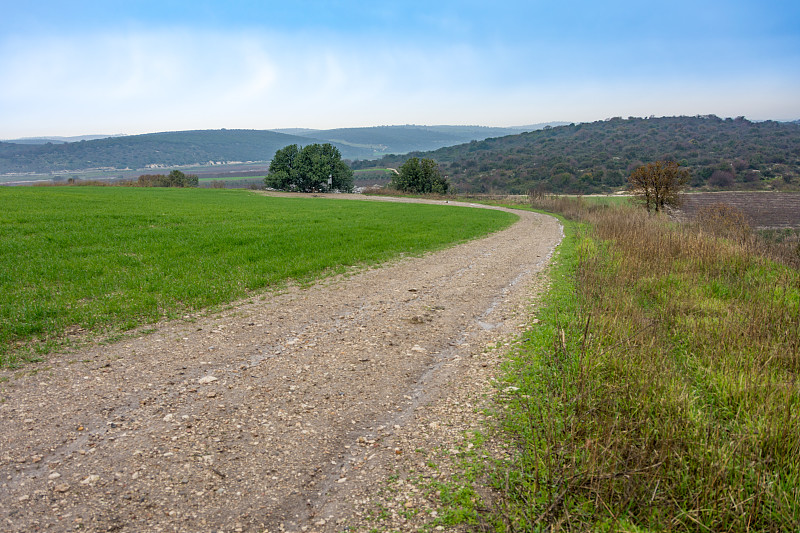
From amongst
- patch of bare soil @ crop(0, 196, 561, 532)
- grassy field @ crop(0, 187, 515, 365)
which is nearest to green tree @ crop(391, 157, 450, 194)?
grassy field @ crop(0, 187, 515, 365)

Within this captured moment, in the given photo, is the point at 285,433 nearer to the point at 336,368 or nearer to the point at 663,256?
the point at 336,368

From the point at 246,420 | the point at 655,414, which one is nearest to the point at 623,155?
the point at 655,414

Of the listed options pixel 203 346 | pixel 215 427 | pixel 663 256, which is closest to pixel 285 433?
pixel 215 427

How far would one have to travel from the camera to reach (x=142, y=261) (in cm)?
1224

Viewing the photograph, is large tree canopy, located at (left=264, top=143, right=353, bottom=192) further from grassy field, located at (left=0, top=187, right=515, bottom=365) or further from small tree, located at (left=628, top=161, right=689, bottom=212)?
grassy field, located at (left=0, top=187, right=515, bottom=365)

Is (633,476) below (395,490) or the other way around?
the other way around

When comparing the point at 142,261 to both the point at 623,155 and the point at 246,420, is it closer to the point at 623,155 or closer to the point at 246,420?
the point at 246,420

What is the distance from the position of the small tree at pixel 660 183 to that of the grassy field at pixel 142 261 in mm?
15678

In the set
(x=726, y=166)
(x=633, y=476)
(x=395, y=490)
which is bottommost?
(x=395, y=490)

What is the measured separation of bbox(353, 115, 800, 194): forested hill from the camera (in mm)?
82125

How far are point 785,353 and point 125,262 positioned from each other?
13.3m

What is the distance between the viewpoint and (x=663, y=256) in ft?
40.9

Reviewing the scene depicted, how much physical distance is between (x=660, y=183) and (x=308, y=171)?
4787cm

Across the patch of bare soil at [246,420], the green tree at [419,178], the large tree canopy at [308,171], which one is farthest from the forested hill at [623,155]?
the patch of bare soil at [246,420]
